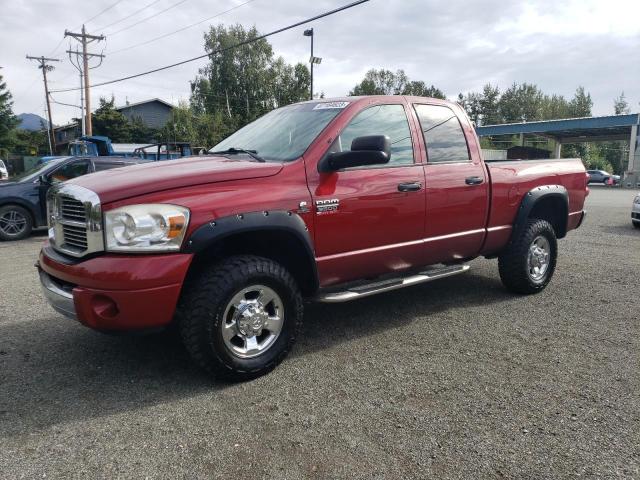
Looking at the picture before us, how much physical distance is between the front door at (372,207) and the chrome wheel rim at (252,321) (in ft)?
1.58

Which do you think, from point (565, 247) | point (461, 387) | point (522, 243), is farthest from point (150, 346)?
point (565, 247)

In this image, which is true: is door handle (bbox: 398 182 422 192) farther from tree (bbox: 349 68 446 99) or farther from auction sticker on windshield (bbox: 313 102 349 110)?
Result: tree (bbox: 349 68 446 99)

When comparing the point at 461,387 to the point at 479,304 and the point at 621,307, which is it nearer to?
the point at 479,304

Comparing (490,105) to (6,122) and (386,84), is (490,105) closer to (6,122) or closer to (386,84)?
(386,84)

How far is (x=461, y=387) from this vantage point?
3.18 m

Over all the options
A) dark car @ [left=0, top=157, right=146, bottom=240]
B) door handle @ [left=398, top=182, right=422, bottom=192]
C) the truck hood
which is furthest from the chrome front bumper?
dark car @ [left=0, top=157, right=146, bottom=240]

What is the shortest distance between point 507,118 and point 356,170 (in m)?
91.8

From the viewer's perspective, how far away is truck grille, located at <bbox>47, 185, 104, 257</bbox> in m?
2.91

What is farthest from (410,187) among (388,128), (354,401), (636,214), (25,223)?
(636,214)

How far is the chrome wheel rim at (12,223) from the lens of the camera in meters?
9.18

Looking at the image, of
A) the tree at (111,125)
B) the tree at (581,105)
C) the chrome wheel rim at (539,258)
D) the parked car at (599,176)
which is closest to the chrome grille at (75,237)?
the chrome wheel rim at (539,258)

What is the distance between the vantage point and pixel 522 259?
501 centimetres

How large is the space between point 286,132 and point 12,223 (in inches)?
298

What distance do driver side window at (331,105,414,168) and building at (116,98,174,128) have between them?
184 feet
